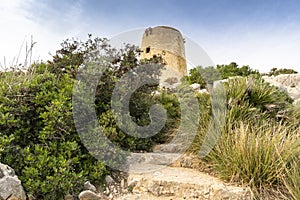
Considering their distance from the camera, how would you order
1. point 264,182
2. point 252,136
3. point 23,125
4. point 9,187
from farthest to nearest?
1. point 23,125
2. point 252,136
3. point 264,182
4. point 9,187

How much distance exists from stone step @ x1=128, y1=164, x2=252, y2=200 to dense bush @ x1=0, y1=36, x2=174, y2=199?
1.79 feet

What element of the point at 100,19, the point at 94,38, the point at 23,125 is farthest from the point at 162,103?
the point at 23,125

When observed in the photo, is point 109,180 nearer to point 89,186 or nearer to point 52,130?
point 89,186

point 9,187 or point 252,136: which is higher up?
point 252,136

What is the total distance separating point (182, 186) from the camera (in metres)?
3.23

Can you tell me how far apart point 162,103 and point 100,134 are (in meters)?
2.35

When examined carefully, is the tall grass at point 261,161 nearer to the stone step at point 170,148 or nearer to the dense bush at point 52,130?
the stone step at point 170,148

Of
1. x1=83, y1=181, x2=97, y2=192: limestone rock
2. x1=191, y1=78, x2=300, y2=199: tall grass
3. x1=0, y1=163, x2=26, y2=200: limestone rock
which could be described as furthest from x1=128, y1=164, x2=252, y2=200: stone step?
x1=0, y1=163, x2=26, y2=200: limestone rock

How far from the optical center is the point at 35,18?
5461 mm

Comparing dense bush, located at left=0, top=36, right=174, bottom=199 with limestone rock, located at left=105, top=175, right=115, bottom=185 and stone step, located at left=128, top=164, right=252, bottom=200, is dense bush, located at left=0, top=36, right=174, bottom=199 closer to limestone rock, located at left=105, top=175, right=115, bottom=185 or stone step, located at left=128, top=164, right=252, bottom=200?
limestone rock, located at left=105, top=175, right=115, bottom=185

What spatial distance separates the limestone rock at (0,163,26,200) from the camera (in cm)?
277

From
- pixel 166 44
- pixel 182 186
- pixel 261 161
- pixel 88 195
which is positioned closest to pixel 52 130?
pixel 88 195

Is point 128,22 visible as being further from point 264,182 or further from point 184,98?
point 264,182

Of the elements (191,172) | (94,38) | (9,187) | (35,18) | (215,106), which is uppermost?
(35,18)
